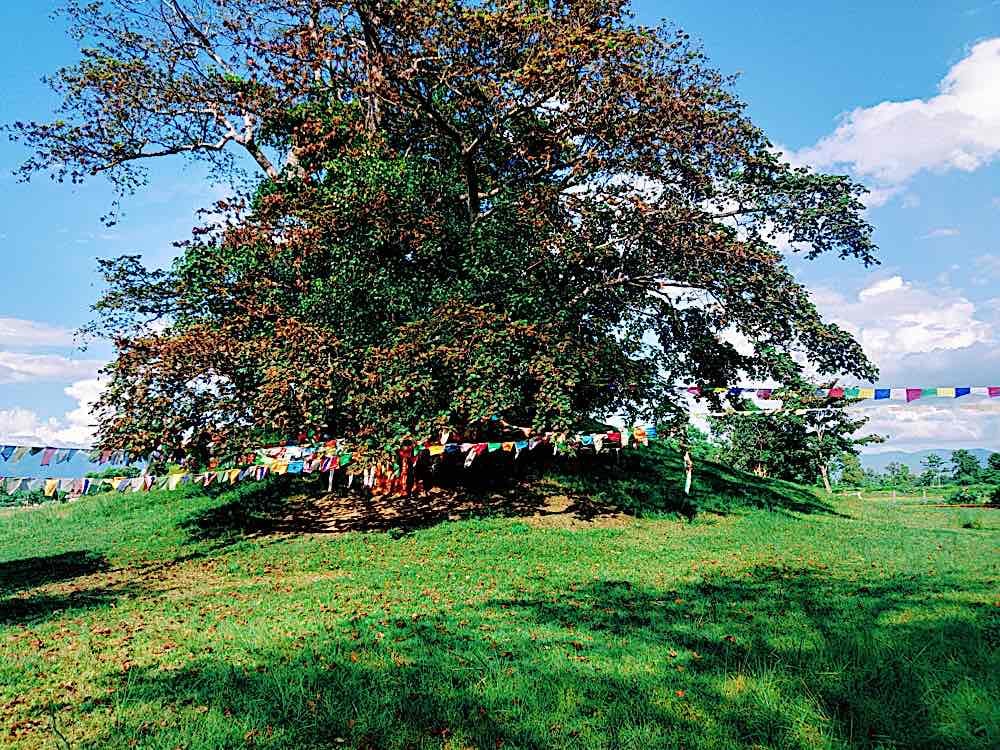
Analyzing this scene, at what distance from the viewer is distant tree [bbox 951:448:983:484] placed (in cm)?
4428

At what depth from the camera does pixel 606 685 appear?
5.23 m

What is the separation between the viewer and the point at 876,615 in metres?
6.96

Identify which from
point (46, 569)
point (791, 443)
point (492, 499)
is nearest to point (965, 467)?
point (791, 443)

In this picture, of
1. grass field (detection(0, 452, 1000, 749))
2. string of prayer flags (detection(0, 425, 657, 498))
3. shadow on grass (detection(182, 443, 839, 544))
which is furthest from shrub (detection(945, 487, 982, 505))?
string of prayer flags (detection(0, 425, 657, 498))

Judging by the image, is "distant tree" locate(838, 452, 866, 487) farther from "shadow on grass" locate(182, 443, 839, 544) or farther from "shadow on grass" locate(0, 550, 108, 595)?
"shadow on grass" locate(0, 550, 108, 595)

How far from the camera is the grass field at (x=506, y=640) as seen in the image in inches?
181

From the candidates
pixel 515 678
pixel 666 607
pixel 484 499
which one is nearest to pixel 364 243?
pixel 484 499

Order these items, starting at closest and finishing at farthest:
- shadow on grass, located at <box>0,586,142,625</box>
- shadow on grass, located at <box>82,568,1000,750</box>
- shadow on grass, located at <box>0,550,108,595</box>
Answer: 1. shadow on grass, located at <box>82,568,1000,750</box>
2. shadow on grass, located at <box>0,586,142,625</box>
3. shadow on grass, located at <box>0,550,108,595</box>

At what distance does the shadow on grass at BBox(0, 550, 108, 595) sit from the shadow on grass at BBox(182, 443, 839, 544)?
2257mm

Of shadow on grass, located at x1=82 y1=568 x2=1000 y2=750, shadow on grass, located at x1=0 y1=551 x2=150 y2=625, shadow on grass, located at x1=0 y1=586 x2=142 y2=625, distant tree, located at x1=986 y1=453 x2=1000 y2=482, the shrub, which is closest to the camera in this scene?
shadow on grass, located at x1=82 y1=568 x2=1000 y2=750

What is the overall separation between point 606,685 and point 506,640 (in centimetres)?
156

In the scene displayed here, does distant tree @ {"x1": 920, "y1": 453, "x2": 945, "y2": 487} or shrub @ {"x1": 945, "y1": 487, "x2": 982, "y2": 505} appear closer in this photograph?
shrub @ {"x1": 945, "y1": 487, "x2": 982, "y2": 505}

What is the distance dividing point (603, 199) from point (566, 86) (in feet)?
8.39

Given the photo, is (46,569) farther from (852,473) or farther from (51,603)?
(852,473)
